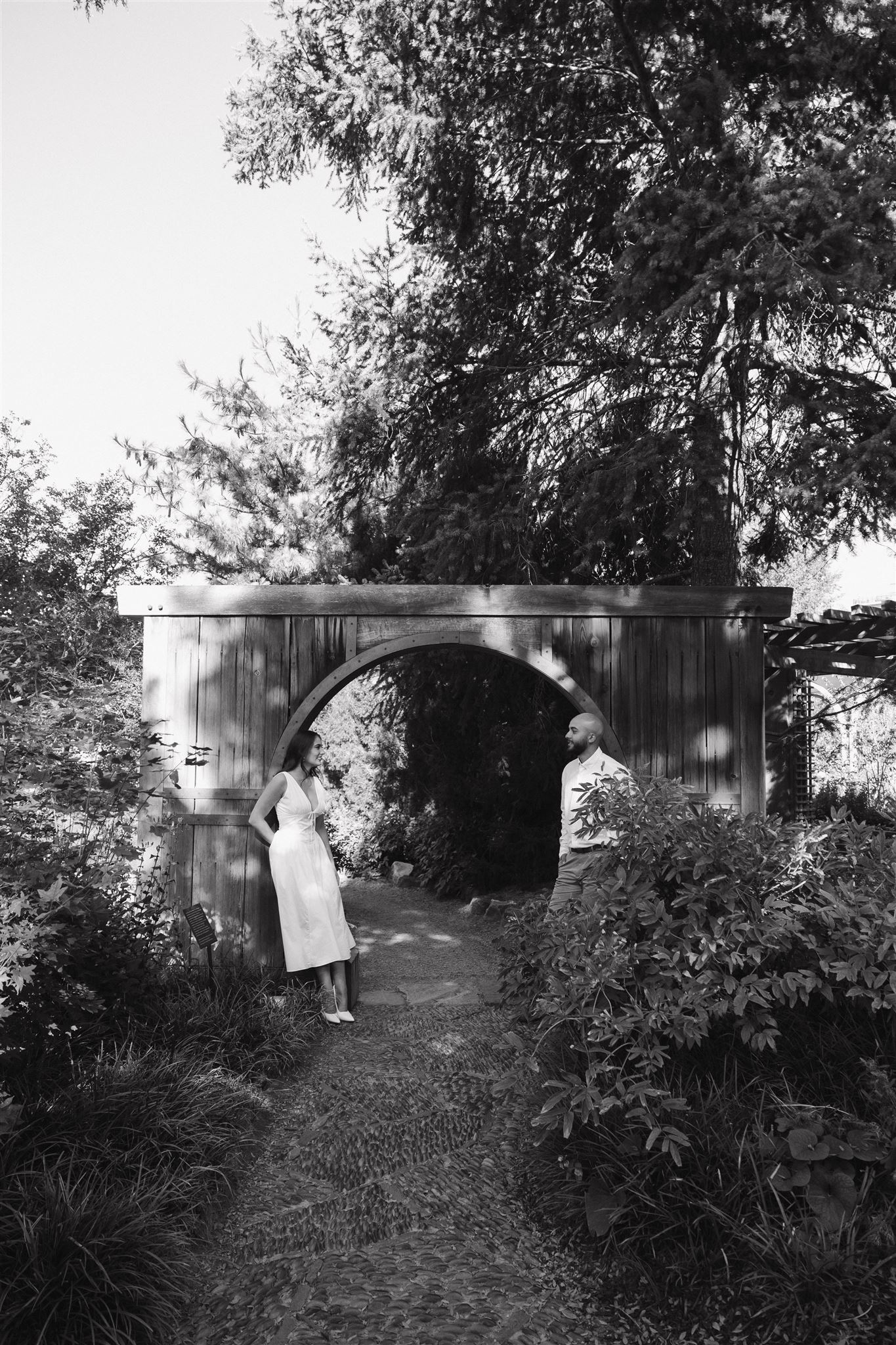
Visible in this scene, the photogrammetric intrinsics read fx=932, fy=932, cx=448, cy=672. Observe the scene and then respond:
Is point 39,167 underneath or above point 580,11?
underneath

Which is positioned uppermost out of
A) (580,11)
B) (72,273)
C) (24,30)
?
(72,273)

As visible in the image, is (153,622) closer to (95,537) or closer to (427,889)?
(427,889)

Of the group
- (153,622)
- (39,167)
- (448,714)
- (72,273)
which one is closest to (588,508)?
(153,622)

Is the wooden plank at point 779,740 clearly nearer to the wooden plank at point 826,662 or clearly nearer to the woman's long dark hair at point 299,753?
the wooden plank at point 826,662

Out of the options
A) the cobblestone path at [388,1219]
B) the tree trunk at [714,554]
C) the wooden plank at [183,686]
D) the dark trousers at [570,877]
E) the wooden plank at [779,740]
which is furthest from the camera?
the wooden plank at [779,740]

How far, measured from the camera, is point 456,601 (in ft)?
19.9

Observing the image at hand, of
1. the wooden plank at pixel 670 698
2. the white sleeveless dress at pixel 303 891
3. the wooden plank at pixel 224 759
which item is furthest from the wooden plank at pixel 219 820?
the wooden plank at pixel 670 698

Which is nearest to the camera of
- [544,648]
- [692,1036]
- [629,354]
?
[692,1036]

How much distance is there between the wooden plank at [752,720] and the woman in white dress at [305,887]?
109 inches

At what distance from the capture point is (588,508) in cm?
727

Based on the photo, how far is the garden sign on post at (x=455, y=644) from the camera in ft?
19.9

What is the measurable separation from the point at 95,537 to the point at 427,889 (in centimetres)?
1164

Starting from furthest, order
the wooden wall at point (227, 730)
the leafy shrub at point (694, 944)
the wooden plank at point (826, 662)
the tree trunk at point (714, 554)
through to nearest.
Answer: the wooden plank at point (826, 662), the tree trunk at point (714, 554), the wooden wall at point (227, 730), the leafy shrub at point (694, 944)

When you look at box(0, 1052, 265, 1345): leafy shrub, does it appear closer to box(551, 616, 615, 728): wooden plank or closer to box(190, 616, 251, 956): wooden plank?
box(190, 616, 251, 956): wooden plank
